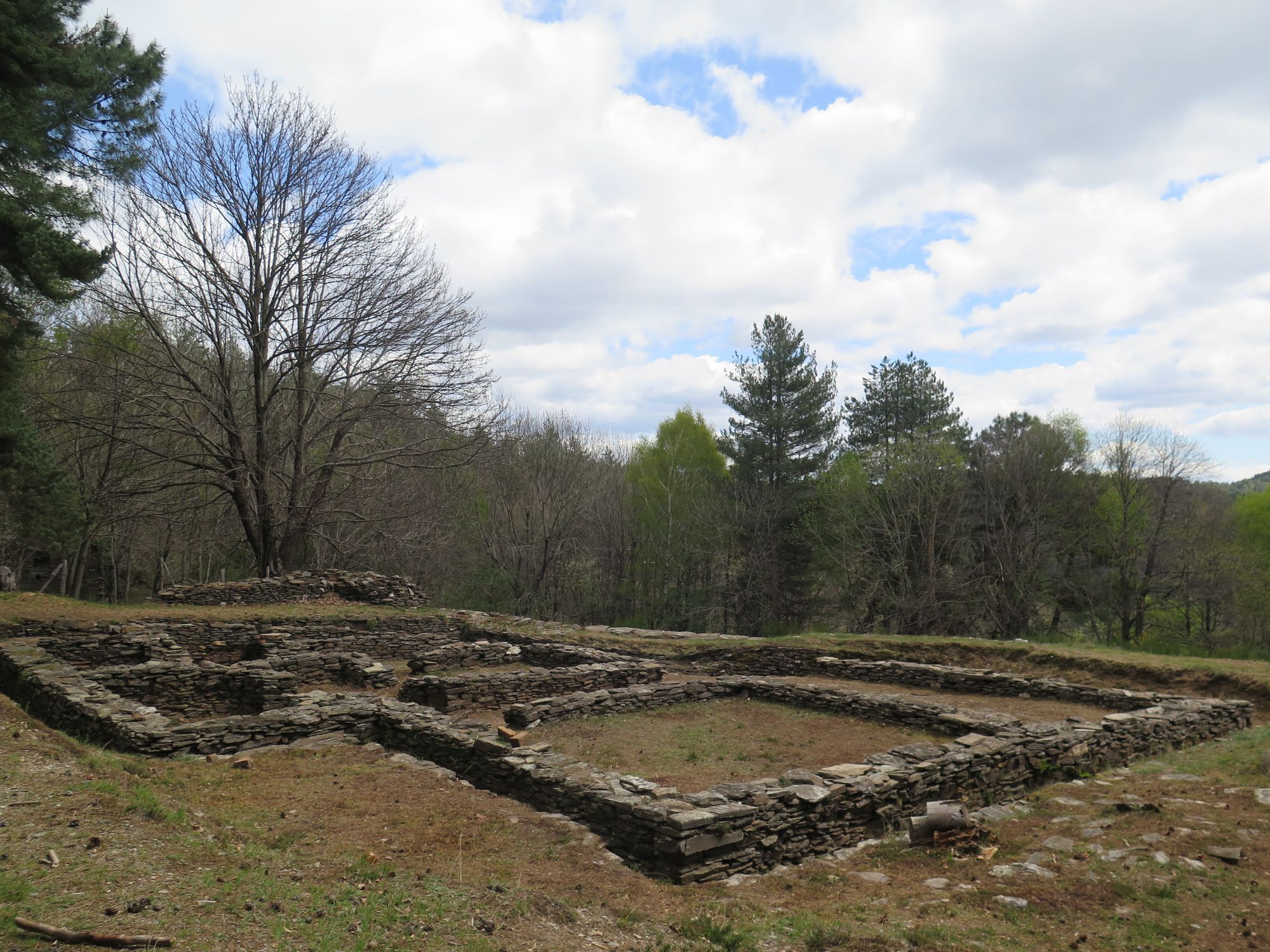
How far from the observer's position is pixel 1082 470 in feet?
105

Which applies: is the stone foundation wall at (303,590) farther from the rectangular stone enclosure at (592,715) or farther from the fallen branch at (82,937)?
the fallen branch at (82,937)

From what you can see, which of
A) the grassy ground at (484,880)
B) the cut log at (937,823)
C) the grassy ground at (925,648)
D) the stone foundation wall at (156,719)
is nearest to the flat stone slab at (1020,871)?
the grassy ground at (484,880)

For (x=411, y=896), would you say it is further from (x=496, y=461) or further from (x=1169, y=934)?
(x=496, y=461)

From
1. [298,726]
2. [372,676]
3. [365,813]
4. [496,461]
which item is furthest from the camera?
[496,461]

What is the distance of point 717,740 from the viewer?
35.0 feet

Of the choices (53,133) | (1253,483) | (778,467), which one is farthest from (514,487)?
(1253,483)

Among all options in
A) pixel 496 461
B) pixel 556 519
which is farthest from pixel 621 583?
pixel 496 461

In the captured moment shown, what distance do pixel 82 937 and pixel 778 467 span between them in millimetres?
31852

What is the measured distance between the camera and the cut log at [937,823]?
674 cm

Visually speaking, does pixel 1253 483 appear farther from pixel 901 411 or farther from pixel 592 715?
pixel 592 715

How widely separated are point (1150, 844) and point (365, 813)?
23.7 ft

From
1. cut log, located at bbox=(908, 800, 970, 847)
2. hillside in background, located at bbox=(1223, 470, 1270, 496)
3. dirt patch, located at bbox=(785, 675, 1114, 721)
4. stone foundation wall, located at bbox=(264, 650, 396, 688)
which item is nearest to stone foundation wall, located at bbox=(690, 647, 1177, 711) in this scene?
dirt patch, located at bbox=(785, 675, 1114, 721)

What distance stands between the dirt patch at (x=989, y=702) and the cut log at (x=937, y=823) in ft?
16.3

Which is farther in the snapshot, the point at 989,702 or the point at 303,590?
the point at 303,590
